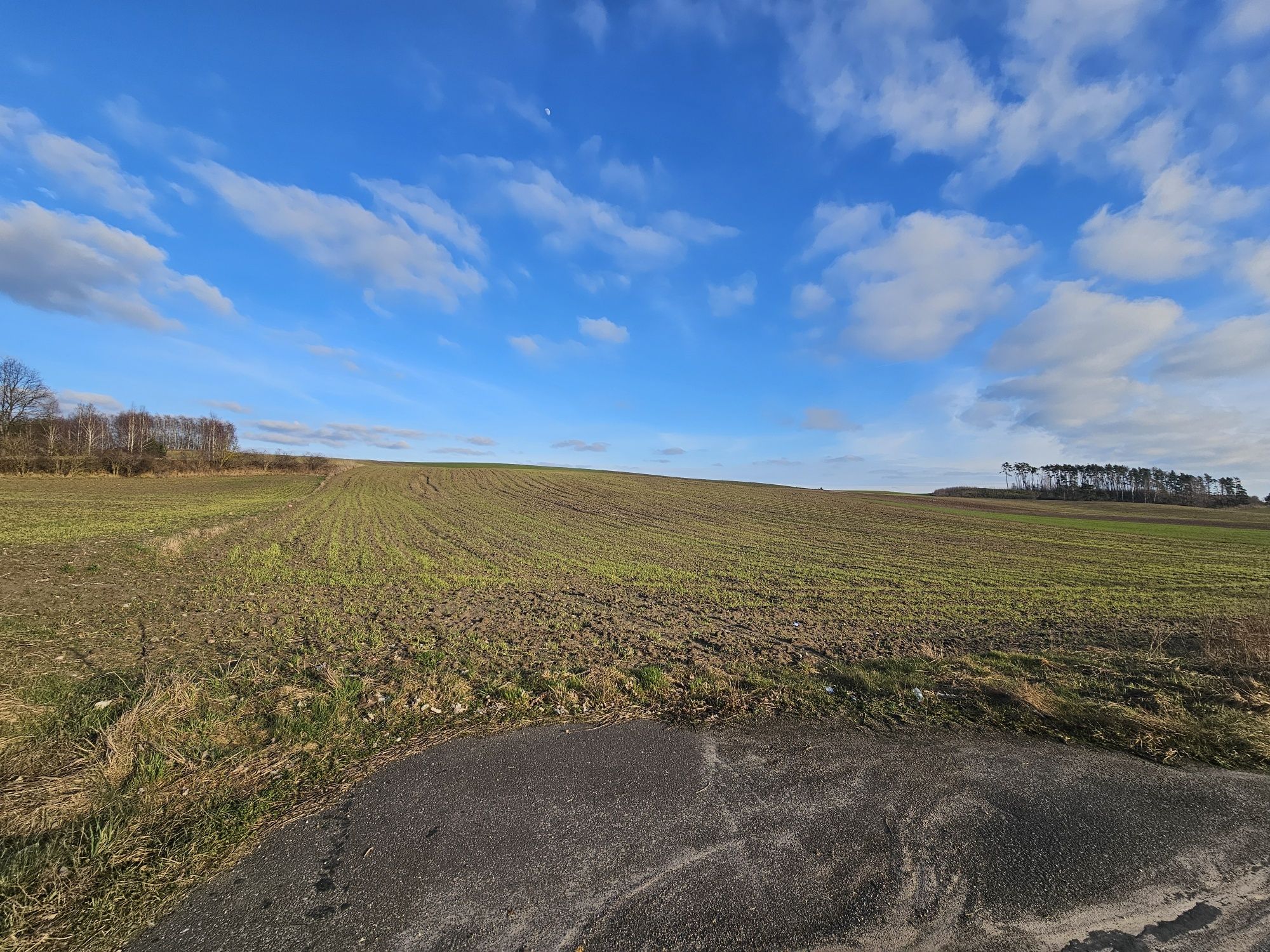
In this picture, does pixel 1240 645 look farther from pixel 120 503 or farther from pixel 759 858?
pixel 120 503

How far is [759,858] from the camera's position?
3.36m

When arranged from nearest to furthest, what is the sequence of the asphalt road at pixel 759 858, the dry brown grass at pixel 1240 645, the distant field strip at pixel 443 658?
the asphalt road at pixel 759 858
the distant field strip at pixel 443 658
the dry brown grass at pixel 1240 645

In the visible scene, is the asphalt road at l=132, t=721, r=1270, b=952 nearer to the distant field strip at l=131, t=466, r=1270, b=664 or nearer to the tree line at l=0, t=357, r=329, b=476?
the distant field strip at l=131, t=466, r=1270, b=664

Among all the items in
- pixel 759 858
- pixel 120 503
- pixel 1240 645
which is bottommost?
pixel 120 503

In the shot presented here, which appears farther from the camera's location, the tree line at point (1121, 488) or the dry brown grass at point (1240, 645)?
the tree line at point (1121, 488)

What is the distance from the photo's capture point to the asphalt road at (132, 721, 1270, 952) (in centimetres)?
280

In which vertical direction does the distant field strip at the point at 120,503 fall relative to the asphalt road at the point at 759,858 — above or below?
below

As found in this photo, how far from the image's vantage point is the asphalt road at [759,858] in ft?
9.20

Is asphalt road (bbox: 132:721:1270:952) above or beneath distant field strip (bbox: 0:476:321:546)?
above

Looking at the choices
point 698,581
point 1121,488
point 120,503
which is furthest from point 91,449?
point 1121,488

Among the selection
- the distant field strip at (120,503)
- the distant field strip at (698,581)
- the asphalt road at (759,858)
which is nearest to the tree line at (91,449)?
the distant field strip at (120,503)

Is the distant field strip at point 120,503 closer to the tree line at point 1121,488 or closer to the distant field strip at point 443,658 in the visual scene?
the distant field strip at point 443,658

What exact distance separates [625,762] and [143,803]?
3660 mm

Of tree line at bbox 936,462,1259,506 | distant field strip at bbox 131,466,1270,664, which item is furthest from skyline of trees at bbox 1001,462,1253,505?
distant field strip at bbox 131,466,1270,664
